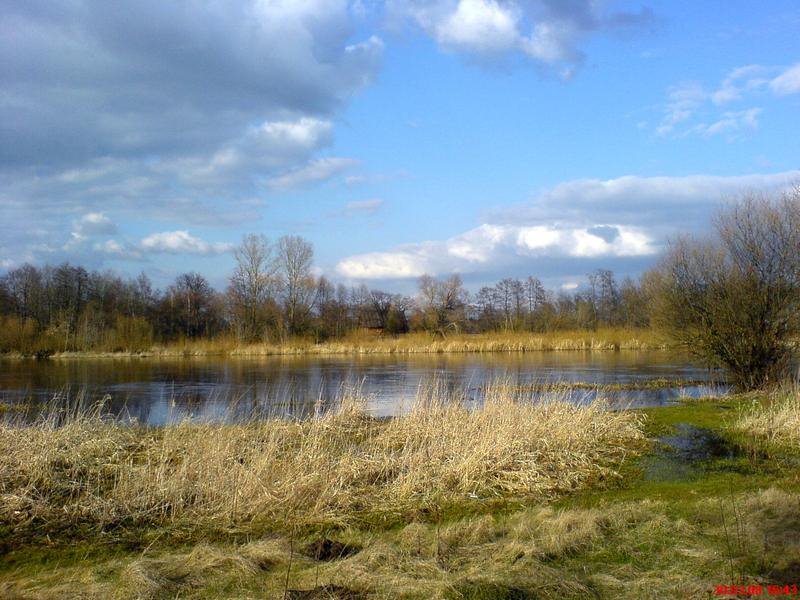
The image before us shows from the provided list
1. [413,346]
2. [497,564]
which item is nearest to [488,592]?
[497,564]

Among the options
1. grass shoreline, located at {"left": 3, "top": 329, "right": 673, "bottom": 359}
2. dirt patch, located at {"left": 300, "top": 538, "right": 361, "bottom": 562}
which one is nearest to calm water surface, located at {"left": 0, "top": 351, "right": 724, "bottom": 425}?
dirt patch, located at {"left": 300, "top": 538, "right": 361, "bottom": 562}

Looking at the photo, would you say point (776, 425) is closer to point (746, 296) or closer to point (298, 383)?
point (746, 296)

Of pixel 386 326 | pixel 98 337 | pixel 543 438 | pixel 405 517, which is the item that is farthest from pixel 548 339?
pixel 405 517

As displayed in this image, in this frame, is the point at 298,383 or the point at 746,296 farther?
the point at 298,383

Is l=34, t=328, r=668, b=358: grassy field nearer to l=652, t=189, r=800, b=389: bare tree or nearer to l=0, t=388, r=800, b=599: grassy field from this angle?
l=652, t=189, r=800, b=389: bare tree

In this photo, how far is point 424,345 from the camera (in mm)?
50219

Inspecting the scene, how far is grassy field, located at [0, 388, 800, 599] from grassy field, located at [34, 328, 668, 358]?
3648 cm

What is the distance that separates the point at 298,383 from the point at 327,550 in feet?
63.8

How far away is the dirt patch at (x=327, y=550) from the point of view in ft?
18.7

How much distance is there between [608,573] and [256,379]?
80.0 feet

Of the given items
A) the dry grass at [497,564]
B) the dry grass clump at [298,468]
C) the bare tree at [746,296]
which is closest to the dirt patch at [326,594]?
the dry grass at [497,564]

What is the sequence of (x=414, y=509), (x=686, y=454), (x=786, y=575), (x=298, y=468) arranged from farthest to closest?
(x=686, y=454), (x=298, y=468), (x=414, y=509), (x=786, y=575)

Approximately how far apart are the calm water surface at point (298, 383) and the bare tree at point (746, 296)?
1.81 metres

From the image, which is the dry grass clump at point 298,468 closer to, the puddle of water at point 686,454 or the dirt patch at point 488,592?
the puddle of water at point 686,454
